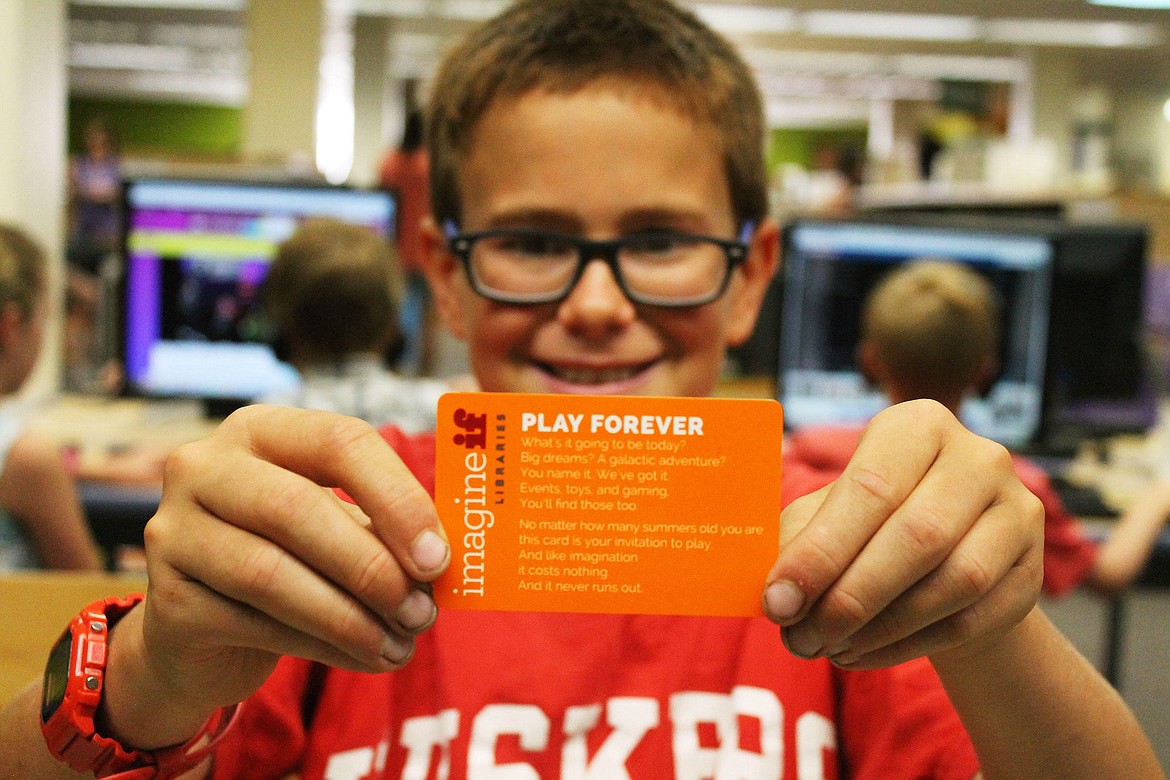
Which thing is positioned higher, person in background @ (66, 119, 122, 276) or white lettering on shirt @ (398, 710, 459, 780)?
person in background @ (66, 119, 122, 276)

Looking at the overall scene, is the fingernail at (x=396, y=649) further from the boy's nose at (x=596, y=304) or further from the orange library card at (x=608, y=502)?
the boy's nose at (x=596, y=304)

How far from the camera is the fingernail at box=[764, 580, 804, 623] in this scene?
19.1 inches

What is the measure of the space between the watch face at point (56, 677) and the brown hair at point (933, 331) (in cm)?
144

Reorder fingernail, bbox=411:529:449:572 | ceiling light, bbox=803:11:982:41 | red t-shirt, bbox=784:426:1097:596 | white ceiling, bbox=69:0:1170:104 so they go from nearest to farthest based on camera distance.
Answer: fingernail, bbox=411:529:449:572 < red t-shirt, bbox=784:426:1097:596 < white ceiling, bbox=69:0:1170:104 < ceiling light, bbox=803:11:982:41

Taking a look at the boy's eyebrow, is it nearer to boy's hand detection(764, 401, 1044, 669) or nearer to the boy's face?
the boy's face

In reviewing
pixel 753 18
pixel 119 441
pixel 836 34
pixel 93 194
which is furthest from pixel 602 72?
pixel 836 34

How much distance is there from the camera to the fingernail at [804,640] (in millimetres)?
500

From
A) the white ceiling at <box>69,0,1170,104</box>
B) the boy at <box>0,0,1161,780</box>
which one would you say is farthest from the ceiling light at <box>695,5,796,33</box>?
the boy at <box>0,0,1161,780</box>

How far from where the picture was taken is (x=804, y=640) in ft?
1.65

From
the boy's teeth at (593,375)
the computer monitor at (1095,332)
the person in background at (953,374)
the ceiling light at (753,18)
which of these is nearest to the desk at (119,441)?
the boy's teeth at (593,375)

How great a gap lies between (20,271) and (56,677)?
1.33m

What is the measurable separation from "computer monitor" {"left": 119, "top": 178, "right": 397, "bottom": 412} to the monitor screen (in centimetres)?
99

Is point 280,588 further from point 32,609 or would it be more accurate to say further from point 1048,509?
point 1048,509

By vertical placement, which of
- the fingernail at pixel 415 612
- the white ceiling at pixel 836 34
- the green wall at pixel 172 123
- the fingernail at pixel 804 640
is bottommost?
the fingernail at pixel 804 640
